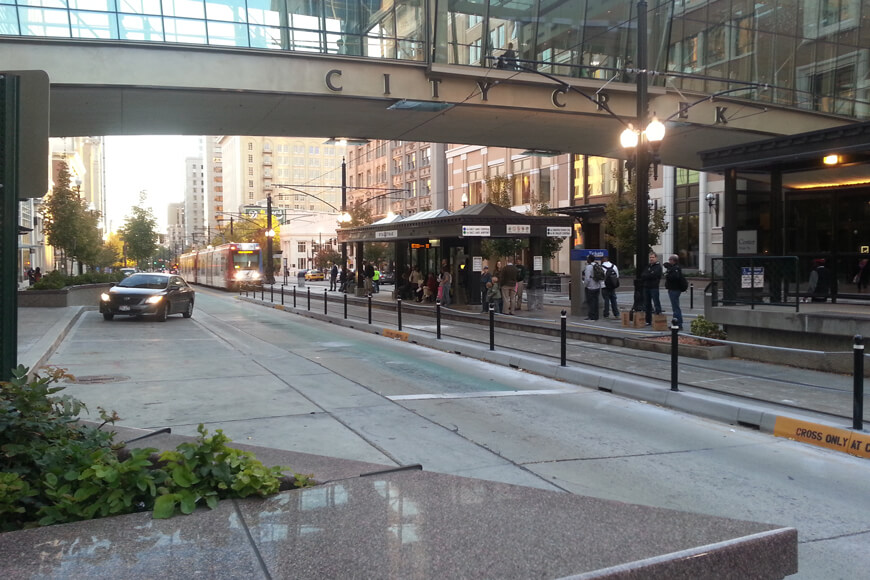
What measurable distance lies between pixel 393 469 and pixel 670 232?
40702mm

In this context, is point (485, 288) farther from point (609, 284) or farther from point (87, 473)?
point (87, 473)

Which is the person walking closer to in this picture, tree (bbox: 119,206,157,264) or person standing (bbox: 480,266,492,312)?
person standing (bbox: 480,266,492,312)

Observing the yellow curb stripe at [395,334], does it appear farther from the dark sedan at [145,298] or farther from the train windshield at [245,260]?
the train windshield at [245,260]

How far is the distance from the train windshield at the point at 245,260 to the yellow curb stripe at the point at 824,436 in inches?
1709

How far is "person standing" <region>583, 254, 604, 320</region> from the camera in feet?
63.1

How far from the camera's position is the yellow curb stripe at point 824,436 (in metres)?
6.89

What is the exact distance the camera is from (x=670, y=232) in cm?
4209

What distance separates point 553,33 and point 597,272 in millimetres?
8373

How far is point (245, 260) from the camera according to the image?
47750mm

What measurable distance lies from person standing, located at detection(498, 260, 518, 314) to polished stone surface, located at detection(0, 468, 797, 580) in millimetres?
18824

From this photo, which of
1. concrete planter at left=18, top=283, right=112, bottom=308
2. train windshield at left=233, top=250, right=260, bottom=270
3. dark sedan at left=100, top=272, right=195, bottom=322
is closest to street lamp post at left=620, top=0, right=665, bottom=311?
dark sedan at left=100, top=272, right=195, bottom=322

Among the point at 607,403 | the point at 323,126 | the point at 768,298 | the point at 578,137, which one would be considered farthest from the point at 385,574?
the point at 578,137

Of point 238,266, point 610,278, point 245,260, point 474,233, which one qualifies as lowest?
point 610,278

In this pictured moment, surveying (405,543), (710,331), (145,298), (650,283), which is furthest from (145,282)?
(405,543)
